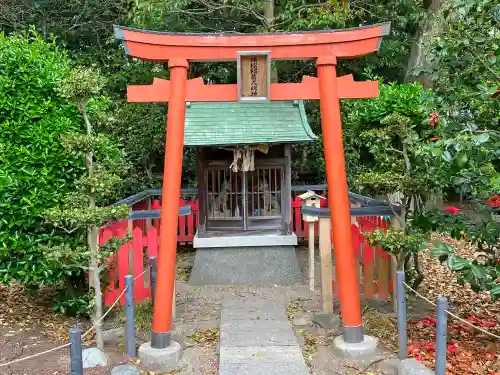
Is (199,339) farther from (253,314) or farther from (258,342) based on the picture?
(253,314)

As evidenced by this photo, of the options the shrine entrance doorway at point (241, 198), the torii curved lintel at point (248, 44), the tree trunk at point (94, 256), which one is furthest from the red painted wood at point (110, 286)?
the shrine entrance doorway at point (241, 198)

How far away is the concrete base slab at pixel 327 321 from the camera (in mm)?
5609

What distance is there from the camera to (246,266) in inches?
324

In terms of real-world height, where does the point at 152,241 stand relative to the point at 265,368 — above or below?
above

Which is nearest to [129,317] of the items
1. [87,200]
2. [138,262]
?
[87,200]

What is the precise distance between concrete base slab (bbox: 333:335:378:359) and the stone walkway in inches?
16.1

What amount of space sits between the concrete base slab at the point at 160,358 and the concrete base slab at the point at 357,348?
164cm

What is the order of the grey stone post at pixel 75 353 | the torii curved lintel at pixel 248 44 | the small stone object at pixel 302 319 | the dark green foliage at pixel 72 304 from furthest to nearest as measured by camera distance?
the small stone object at pixel 302 319
the dark green foliage at pixel 72 304
the torii curved lintel at pixel 248 44
the grey stone post at pixel 75 353

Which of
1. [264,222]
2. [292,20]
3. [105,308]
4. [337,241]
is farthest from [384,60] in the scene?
[105,308]

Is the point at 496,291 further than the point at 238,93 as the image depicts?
No

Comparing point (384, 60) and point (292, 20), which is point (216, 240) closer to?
point (292, 20)

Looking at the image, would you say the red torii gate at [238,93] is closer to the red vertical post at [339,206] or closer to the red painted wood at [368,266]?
the red vertical post at [339,206]

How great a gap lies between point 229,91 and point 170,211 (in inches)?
57.5

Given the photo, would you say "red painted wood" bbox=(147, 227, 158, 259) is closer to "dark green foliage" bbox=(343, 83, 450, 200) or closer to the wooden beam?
the wooden beam
